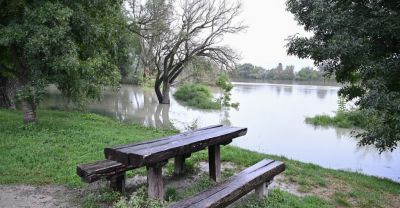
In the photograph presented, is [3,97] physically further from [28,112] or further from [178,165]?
[178,165]

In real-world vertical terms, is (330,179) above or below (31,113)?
below

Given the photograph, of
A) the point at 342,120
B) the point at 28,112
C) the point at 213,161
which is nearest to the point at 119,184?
the point at 213,161

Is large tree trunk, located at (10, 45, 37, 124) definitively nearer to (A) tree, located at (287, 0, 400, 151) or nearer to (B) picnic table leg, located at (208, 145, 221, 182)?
(B) picnic table leg, located at (208, 145, 221, 182)

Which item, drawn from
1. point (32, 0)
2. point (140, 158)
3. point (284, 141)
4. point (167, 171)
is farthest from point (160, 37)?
point (140, 158)

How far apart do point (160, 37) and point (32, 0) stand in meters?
15.0

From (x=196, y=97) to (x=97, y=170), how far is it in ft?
77.7

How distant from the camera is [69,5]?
895cm

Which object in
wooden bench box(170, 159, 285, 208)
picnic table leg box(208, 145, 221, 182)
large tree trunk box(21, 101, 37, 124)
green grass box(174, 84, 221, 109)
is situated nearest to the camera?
wooden bench box(170, 159, 285, 208)

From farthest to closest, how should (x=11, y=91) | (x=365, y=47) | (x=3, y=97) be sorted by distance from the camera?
(x=11, y=91), (x=3, y=97), (x=365, y=47)

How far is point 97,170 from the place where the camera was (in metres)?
4.05

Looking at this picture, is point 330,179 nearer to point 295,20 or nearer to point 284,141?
point 295,20

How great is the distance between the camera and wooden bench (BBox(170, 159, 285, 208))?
133 inches

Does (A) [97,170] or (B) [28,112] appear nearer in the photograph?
(A) [97,170]

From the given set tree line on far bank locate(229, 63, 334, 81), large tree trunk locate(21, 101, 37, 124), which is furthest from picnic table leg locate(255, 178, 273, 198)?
tree line on far bank locate(229, 63, 334, 81)
